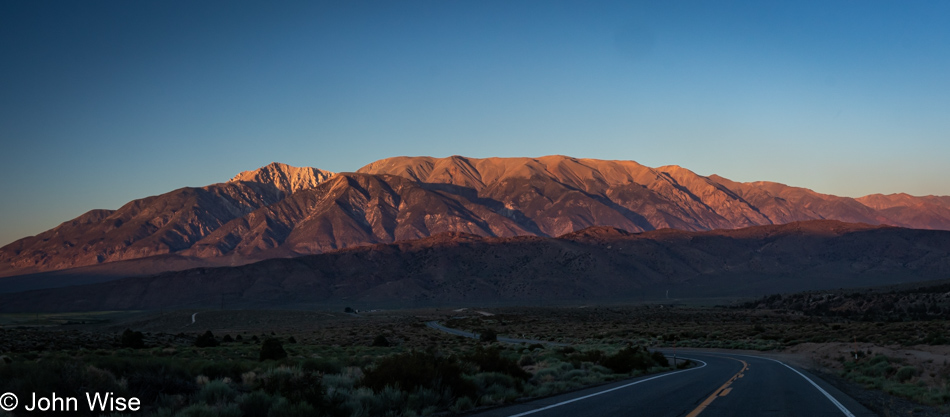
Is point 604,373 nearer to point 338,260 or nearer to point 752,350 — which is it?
point 752,350

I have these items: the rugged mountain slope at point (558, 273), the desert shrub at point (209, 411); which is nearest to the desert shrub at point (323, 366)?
the desert shrub at point (209, 411)

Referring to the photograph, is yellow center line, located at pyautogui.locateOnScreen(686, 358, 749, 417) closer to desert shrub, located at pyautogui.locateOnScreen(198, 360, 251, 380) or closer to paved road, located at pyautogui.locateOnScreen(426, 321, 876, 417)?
paved road, located at pyautogui.locateOnScreen(426, 321, 876, 417)

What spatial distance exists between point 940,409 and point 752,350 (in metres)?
31.5

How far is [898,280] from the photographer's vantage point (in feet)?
491

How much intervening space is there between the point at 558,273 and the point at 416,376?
6382 inches

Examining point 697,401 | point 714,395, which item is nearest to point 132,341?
point 714,395

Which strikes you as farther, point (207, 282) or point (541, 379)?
point (207, 282)

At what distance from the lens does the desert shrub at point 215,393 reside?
11905mm

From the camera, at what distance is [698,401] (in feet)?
44.5

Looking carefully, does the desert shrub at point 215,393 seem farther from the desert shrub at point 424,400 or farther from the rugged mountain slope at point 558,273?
the rugged mountain slope at point 558,273

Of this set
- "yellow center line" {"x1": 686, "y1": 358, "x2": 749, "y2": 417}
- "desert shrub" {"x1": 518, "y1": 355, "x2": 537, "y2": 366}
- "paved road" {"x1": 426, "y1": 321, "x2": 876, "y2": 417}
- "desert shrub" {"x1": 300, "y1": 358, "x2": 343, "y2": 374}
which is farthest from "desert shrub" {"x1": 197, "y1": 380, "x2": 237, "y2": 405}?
"desert shrub" {"x1": 518, "y1": 355, "x2": 537, "y2": 366}

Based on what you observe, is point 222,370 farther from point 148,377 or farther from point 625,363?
point 625,363

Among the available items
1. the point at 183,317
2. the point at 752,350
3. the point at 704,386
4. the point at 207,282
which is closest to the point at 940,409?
the point at 704,386

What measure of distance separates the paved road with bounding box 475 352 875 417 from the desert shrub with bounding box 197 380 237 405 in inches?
175
